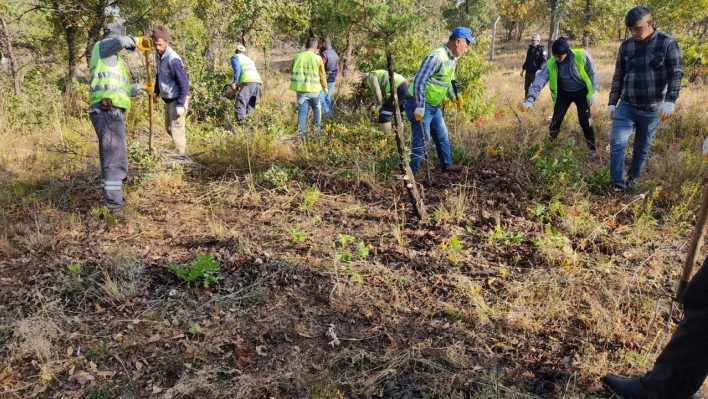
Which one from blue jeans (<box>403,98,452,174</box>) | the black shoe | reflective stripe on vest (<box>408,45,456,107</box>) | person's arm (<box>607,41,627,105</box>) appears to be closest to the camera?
the black shoe

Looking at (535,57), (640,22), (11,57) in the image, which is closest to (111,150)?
(640,22)

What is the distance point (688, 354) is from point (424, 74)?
3374 millimetres

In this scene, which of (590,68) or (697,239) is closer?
(697,239)

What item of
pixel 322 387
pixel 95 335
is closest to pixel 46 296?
pixel 95 335

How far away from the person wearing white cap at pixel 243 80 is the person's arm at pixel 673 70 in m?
5.68

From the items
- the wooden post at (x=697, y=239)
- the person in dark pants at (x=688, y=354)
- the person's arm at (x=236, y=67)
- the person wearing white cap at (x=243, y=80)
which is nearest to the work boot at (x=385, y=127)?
the person wearing white cap at (x=243, y=80)

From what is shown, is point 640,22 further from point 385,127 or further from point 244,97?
point 244,97

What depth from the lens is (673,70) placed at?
406cm

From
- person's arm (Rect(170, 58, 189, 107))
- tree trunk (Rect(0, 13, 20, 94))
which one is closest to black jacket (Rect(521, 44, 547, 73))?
person's arm (Rect(170, 58, 189, 107))

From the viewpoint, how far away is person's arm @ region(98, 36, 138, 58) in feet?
13.6

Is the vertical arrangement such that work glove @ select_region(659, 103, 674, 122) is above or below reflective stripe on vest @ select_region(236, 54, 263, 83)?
below

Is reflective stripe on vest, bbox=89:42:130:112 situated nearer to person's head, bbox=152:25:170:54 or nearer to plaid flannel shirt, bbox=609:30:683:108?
person's head, bbox=152:25:170:54

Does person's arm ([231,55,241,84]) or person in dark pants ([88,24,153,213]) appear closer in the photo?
person in dark pants ([88,24,153,213])

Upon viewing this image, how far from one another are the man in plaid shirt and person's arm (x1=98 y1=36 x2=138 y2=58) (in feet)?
15.3
